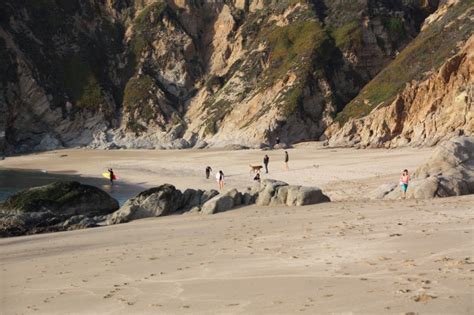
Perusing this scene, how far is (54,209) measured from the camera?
867 inches

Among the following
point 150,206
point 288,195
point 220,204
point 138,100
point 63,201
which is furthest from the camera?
point 138,100

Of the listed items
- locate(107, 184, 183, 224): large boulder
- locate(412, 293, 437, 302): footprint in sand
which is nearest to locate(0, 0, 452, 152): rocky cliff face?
locate(107, 184, 183, 224): large boulder

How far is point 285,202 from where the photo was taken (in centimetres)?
1847

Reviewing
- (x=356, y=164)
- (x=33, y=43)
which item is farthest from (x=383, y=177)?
(x=33, y=43)

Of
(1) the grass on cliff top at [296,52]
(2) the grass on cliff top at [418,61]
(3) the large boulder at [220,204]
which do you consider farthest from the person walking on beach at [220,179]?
(1) the grass on cliff top at [296,52]

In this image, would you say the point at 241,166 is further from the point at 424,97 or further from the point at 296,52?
the point at 296,52

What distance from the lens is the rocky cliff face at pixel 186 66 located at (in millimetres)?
61281

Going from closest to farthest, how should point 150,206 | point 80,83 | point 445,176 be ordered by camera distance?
point 445,176
point 150,206
point 80,83

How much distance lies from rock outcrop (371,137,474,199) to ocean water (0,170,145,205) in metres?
15.7

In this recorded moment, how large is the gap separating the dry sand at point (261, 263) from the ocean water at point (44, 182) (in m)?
13.9

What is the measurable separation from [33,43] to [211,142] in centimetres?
3647

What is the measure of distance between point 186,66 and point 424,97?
43.0m

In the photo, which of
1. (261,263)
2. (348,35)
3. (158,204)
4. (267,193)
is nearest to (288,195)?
(267,193)

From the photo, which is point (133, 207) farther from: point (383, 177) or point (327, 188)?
point (383, 177)
